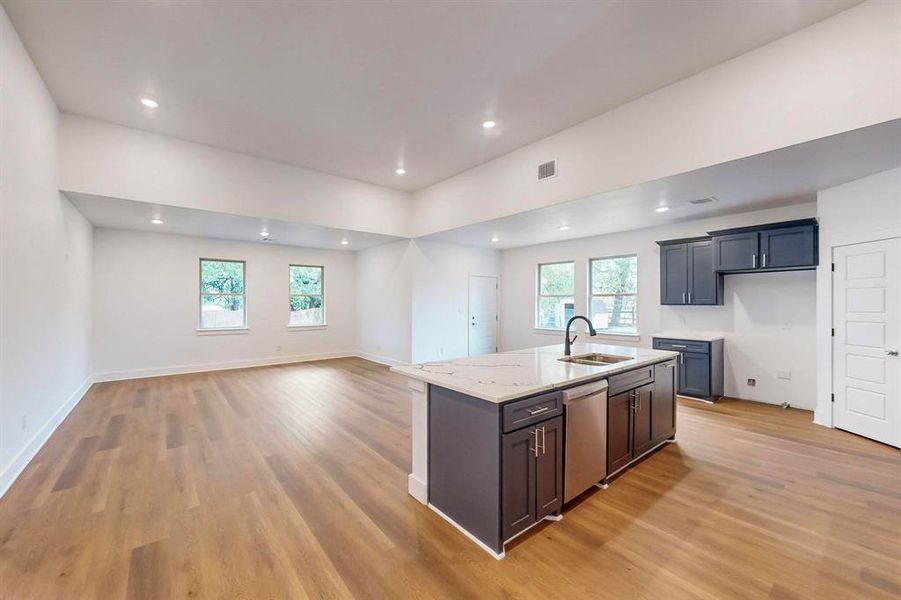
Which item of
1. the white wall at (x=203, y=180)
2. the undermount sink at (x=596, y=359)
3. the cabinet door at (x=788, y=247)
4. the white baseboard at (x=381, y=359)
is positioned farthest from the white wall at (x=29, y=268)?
the cabinet door at (x=788, y=247)

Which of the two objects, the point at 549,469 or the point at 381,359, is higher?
the point at 549,469

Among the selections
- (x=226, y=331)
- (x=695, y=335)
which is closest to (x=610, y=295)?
(x=695, y=335)

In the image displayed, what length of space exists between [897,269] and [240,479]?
20.5 ft

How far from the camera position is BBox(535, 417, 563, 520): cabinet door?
2.20m

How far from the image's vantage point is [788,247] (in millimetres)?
A: 4480

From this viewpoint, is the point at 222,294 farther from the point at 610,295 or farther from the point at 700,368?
the point at 700,368

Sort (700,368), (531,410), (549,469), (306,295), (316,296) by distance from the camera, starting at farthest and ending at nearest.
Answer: (316,296)
(306,295)
(700,368)
(549,469)
(531,410)

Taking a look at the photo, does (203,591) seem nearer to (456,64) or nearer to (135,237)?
(456,64)

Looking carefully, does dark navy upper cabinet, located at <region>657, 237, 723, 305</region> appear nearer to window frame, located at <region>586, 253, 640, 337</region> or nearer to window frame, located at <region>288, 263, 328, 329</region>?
window frame, located at <region>586, 253, 640, 337</region>

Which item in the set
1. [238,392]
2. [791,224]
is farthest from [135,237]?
[791,224]

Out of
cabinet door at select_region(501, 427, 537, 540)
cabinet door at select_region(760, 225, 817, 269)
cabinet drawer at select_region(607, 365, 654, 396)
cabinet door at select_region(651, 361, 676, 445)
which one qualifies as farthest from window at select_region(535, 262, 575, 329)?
cabinet door at select_region(501, 427, 537, 540)

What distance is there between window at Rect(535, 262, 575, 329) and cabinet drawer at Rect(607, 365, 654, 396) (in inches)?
165

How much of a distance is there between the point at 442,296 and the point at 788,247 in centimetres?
539

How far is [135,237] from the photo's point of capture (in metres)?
6.45
